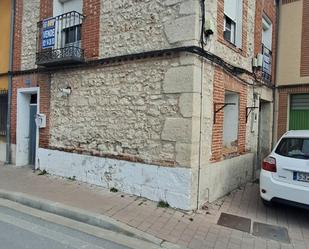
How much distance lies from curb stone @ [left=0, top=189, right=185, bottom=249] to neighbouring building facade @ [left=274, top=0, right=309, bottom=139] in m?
7.78

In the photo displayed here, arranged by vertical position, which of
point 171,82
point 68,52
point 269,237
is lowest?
point 269,237

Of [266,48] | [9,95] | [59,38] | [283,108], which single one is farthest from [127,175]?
[283,108]

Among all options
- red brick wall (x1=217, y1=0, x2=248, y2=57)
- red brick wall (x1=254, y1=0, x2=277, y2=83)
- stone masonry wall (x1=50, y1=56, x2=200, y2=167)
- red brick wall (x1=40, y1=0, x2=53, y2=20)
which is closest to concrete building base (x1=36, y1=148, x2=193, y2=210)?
stone masonry wall (x1=50, y1=56, x2=200, y2=167)

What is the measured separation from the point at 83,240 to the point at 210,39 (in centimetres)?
416

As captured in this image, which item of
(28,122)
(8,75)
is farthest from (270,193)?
(8,75)

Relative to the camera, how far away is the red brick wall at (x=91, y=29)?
284 inches

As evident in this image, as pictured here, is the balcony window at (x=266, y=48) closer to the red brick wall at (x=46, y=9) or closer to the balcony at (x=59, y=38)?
the balcony at (x=59, y=38)

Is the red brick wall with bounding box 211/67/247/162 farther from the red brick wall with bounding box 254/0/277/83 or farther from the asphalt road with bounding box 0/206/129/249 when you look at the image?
the asphalt road with bounding box 0/206/129/249

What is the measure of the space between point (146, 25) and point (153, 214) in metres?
3.57

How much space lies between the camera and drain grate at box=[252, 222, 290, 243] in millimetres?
4891

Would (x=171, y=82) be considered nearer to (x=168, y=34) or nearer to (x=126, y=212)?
(x=168, y=34)

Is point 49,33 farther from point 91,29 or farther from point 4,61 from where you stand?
point 4,61

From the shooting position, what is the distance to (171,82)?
5.90 m

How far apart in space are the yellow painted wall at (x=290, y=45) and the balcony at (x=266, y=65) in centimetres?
68
